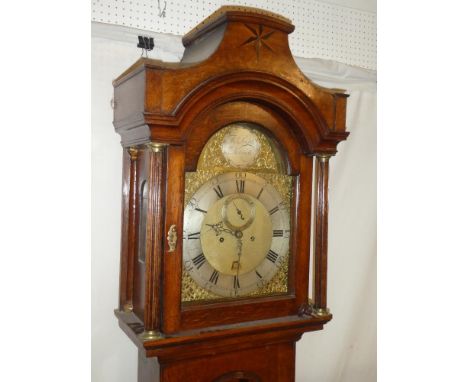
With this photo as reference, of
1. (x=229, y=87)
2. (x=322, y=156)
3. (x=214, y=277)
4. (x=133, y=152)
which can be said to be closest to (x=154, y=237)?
(x=214, y=277)

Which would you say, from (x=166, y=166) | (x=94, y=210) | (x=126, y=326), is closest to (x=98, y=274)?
(x=94, y=210)

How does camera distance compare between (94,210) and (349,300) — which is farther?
(349,300)

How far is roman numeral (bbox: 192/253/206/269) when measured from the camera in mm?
1158

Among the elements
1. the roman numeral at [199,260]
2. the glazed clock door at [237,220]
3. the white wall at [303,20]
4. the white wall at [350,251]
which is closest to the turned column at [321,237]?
the glazed clock door at [237,220]

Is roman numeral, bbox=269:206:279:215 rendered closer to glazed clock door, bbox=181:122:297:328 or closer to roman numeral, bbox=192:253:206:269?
glazed clock door, bbox=181:122:297:328

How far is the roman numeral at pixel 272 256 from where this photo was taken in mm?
1266

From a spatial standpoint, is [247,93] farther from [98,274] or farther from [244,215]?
[98,274]

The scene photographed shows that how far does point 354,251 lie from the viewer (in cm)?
202

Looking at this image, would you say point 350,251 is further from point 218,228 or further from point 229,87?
point 229,87

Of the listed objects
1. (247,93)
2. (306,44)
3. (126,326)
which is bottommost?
(126,326)

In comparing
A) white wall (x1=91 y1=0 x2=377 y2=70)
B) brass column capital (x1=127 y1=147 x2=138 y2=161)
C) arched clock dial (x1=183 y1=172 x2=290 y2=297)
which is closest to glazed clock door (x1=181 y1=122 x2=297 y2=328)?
arched clock dial (x1=183 y1=172 x2=290 y2=297)

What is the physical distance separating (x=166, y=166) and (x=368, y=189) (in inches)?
50.1

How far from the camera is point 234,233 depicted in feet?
3.94

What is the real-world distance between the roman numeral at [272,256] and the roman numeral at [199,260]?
0.22 meters
